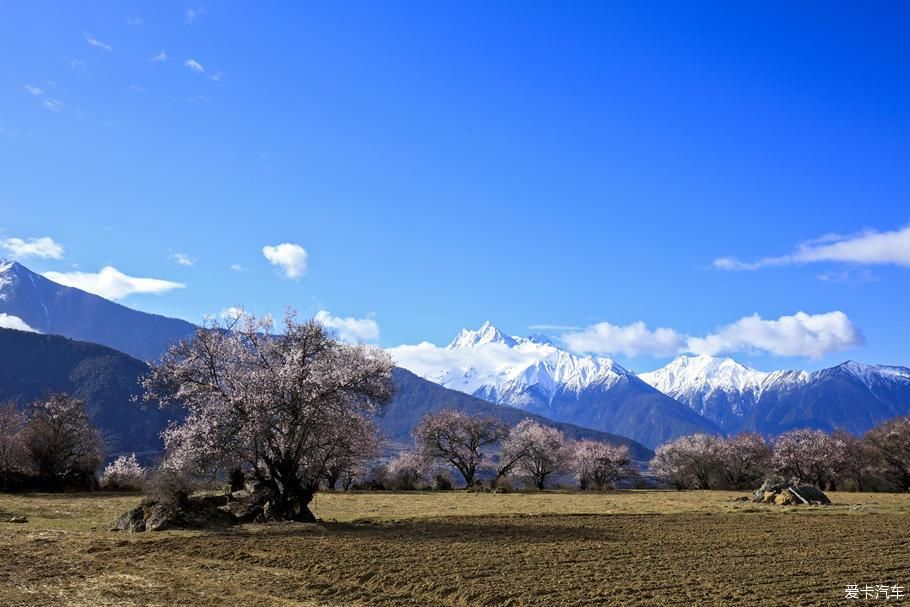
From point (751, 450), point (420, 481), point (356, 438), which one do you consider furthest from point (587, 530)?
point (751, 450)

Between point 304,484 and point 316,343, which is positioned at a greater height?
point 316,343

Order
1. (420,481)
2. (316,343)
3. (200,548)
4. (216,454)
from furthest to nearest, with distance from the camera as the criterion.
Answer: (420,481) < (316,343) < (216,454) < (200,548)

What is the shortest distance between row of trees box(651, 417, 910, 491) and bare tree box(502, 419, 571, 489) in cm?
1992

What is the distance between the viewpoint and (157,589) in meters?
18.2

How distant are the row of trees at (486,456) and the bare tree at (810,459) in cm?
Result: 2476

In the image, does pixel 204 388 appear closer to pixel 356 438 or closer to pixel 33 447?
pixel 356 438

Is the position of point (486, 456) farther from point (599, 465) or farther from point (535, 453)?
point (599, 465)

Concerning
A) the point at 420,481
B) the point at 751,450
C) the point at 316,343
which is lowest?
the point at 420,481

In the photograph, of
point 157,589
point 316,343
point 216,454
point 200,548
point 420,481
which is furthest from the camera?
point 420,481

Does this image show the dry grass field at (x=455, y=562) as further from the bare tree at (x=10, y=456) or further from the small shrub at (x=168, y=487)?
the bare tree at (x=10, y=456)

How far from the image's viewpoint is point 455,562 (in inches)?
874

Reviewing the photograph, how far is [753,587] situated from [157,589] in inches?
666

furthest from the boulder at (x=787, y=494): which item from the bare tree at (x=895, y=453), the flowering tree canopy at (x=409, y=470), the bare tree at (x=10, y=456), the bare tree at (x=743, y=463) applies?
the bare tree at (x=10, y=456)

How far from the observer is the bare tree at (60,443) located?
60.6m
